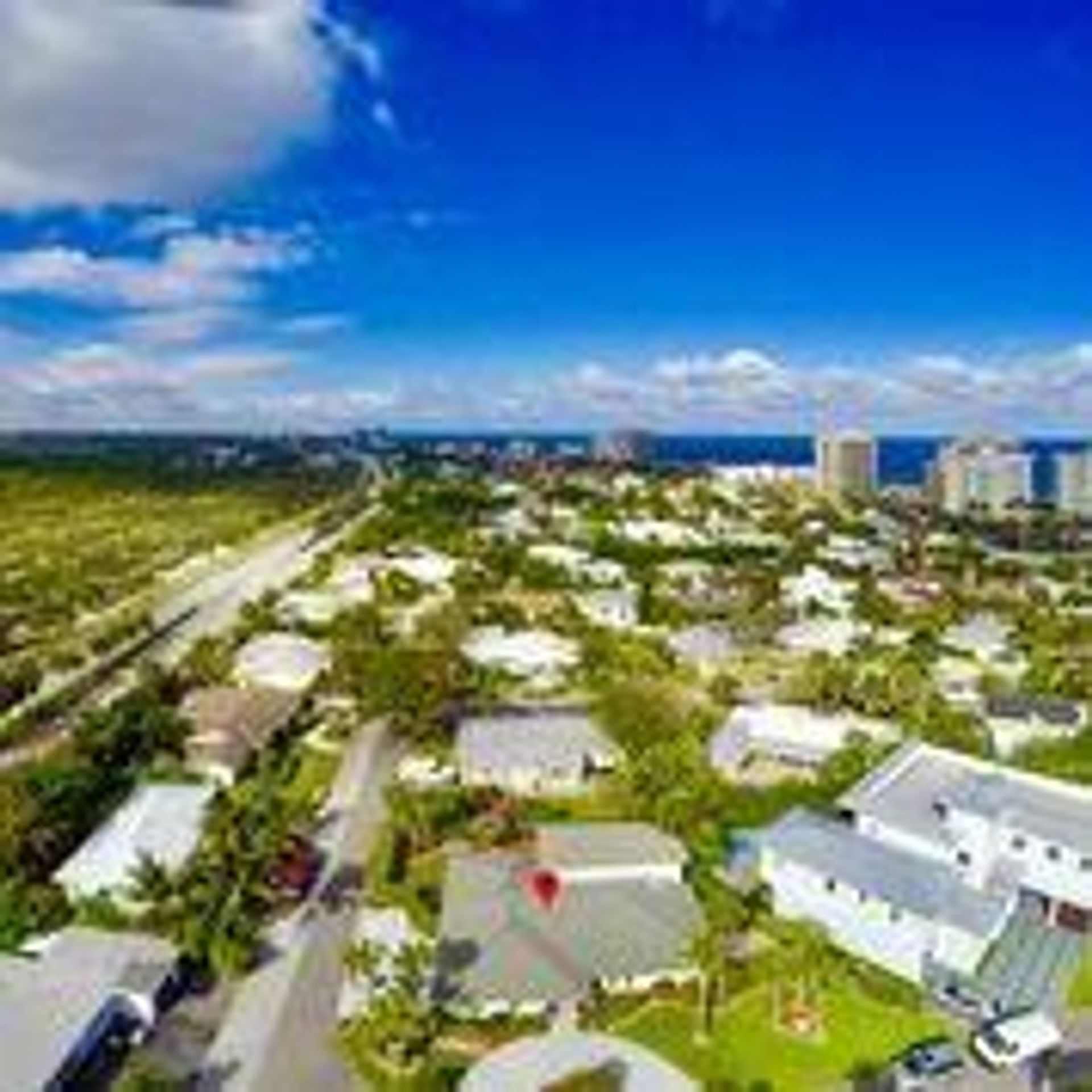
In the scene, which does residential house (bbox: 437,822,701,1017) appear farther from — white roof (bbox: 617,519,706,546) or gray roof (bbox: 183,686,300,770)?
white roof (bbox: 617,519,706,546)

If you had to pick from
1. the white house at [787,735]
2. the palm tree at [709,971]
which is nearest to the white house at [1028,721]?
the white house at [787,735]

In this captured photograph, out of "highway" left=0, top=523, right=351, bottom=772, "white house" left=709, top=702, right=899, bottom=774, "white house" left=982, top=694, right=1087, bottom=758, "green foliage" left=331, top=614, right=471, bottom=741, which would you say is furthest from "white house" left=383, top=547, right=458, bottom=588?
"white house" left=982, top=694, right=1087, bottom=758

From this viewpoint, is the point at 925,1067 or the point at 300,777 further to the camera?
the point at 300,777

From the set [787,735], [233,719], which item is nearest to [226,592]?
[233,719]

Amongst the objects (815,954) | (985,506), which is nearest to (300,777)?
(815,954)

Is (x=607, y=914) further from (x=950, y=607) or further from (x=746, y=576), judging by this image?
(x=746, y=576)

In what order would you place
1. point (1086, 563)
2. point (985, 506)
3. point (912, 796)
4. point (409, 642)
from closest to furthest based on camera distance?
point (912, 796) → point (409, 642) → point (1086, 563) → point (985, 506)

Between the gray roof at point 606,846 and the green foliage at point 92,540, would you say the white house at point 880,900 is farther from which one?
the green foliage at point 92,540
